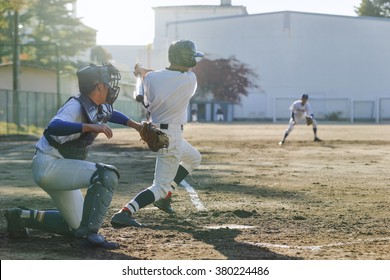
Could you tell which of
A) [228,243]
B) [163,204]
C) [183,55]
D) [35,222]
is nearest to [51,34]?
[163,204]

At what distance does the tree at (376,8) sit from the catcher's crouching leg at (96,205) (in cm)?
9650

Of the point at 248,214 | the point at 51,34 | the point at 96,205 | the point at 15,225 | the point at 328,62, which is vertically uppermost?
the point at 51,34

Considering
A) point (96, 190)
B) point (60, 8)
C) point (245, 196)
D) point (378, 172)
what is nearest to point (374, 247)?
point (96, 190)

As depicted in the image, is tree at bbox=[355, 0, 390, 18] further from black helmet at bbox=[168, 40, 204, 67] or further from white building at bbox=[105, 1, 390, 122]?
black helmet at bbox=[168, 40, 204, 67]

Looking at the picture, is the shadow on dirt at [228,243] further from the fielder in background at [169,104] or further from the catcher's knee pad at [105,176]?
the catcher's knee pad at [105,176]

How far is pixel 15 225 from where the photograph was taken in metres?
7.54

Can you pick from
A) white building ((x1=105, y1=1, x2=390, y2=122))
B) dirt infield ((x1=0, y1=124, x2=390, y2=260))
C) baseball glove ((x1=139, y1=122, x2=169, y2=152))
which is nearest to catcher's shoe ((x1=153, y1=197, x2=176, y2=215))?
dirt infield ((x1=0, y1=124, x2=390, y2=260))

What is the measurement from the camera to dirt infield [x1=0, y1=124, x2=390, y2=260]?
700 cm

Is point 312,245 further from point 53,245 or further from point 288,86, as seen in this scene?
point 288,86

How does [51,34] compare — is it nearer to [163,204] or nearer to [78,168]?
[163,204]

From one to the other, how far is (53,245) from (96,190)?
0.74 m

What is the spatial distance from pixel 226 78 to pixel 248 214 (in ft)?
232

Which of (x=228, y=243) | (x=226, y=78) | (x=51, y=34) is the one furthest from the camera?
(x=226, y=78)

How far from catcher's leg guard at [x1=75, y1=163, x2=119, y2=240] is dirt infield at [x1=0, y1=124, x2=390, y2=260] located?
0.48 ft
